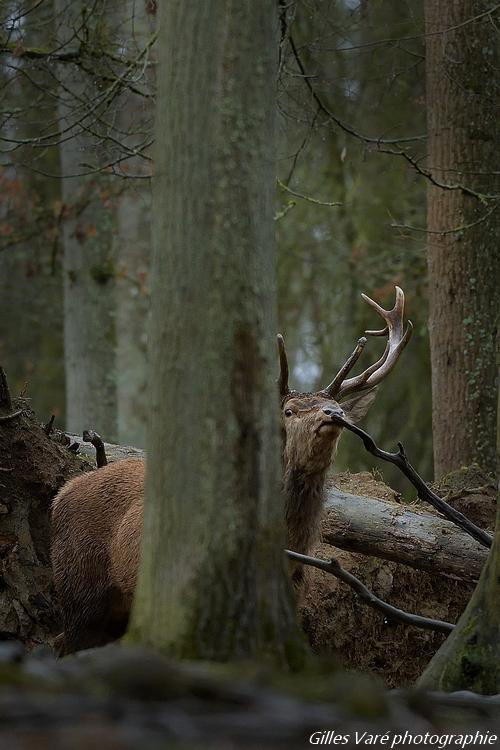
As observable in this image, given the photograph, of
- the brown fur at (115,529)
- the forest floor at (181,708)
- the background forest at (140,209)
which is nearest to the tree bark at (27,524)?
the brown fur at (115,529)

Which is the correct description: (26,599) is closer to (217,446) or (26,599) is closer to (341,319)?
(217,446)

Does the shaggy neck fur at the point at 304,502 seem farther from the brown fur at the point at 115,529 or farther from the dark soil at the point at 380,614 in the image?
the dark soil at the point at 380,614

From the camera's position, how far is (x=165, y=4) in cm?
469

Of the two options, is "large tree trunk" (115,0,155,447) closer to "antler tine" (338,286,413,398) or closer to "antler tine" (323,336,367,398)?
"antler tine" (338,286,413,398)

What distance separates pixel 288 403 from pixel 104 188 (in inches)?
289

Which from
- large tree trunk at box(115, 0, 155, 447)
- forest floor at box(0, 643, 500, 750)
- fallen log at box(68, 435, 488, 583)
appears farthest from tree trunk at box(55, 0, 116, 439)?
forest floor at box(0, 643, 500, 750)

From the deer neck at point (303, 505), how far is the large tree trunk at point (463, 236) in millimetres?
1955

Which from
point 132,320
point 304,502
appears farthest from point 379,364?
point 132,320

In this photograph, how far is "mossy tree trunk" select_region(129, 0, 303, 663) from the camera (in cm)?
429

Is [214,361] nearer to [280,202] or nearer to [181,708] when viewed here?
[181,708]

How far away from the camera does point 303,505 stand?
281 inches

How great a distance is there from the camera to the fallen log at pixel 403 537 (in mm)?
7281

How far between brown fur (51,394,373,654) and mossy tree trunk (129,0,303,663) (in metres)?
2.55

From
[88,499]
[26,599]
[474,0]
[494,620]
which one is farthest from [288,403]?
[474,0]
